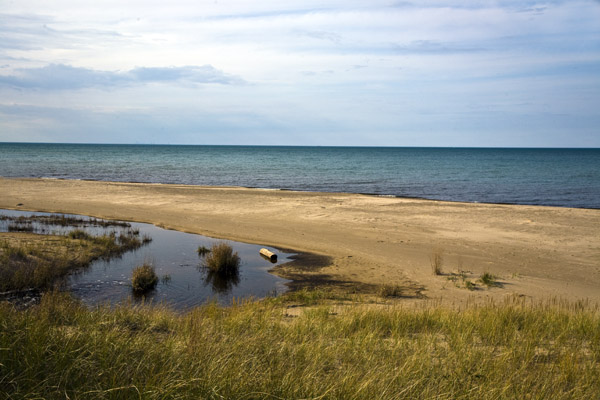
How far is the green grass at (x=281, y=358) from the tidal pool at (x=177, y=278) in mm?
3479

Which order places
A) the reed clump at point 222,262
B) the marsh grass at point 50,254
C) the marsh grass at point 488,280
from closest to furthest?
1. the marsh grass at point 50,254
2. the marsh grass at point 488,280
3. the reed clump at point 222,262

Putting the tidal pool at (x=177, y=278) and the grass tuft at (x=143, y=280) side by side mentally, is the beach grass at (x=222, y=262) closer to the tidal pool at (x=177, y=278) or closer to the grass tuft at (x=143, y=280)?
the tidal pool at (x=177, y=278)

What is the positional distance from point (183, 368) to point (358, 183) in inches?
1827

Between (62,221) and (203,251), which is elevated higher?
(62,221)

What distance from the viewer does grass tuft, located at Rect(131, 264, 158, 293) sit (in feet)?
39.3

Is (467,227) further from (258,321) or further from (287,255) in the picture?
(258,321)

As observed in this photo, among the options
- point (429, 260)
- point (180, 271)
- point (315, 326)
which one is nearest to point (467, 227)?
point (429, 260)

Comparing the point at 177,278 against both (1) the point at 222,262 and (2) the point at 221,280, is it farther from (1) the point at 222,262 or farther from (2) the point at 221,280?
(1) the point at 222,262

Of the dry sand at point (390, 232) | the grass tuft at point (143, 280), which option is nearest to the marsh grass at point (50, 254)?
the grass tuft at point (143, 280)

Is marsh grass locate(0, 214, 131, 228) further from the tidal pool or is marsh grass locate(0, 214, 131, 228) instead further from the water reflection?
the water reflection

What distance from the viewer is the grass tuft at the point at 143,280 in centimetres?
1198

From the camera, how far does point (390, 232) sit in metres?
20.5

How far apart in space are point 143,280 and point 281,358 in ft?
25.2

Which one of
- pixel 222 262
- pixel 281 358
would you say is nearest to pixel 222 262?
pixel 222 262
